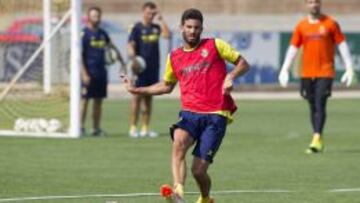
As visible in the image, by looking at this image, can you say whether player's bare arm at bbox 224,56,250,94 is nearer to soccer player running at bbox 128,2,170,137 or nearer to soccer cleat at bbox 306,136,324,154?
soccer cleat at bbox 306,136,324,154

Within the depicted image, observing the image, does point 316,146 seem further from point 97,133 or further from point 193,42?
point 193,42

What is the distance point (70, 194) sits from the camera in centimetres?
1464

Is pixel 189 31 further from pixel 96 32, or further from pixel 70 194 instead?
pixel 96 32

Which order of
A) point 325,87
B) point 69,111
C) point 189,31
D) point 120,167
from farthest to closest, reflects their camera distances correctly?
point 69,111 → point 325,87 → point 120,167 → point 189,31

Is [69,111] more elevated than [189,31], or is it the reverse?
[189,31]

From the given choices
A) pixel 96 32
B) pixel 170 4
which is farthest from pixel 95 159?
pixel 170 4

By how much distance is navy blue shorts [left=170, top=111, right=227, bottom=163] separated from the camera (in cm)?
1320

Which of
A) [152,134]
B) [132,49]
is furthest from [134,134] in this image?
[132,49]

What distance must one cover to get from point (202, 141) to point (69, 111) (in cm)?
1094

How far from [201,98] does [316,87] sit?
754 cm

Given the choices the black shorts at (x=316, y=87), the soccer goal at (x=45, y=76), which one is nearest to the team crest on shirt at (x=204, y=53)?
the black shorts at (x=316, y=87)

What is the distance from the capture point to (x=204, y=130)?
13352 millimetres

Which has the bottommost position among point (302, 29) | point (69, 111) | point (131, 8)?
point (131, 8)

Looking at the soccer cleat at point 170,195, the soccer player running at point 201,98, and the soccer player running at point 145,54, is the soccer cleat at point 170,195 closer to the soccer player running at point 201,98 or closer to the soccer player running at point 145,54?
the soccer player running at point 201,98
